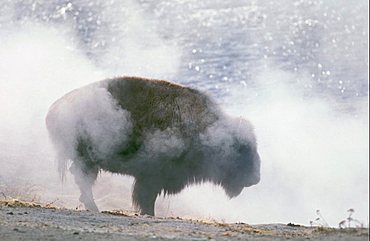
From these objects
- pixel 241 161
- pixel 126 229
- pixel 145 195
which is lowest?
pixel 126 229

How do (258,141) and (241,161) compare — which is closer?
(241,161)

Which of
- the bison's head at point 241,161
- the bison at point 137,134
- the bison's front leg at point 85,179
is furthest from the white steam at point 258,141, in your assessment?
the bison's head at point 241,161

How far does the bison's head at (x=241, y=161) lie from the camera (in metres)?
9.63

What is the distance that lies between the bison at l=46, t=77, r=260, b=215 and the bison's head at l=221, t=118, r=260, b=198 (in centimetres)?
27

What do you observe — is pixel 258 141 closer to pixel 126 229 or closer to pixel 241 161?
pixel 241 161

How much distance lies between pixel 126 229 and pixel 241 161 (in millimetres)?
3213

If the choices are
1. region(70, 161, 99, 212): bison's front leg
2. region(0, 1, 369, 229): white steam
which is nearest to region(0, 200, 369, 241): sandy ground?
region(70, 161, 99, 212): bison's front leg

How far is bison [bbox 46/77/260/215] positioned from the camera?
9.09 meters

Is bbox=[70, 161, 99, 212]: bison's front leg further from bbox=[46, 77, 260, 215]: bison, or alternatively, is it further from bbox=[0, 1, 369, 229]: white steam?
bbox=[0, 1, 369, 229]: white steam

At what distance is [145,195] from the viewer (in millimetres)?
9148

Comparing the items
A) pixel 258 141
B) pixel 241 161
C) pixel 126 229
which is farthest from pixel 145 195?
pixel 258 141

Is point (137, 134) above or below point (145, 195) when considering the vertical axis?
above

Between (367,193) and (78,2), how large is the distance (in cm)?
2583

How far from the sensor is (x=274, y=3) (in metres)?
37.4
